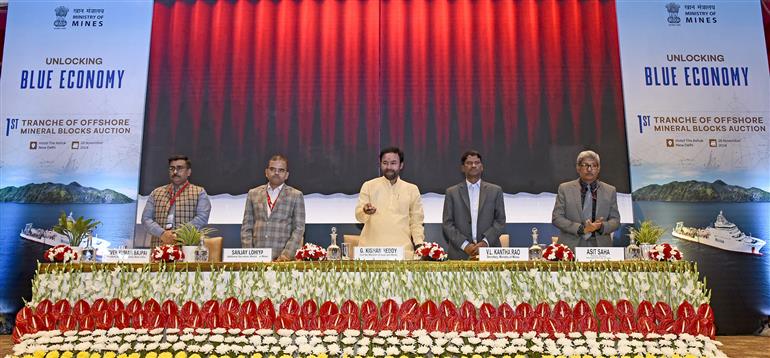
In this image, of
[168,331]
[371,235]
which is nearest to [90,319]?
[168,331]

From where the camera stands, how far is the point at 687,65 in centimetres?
582

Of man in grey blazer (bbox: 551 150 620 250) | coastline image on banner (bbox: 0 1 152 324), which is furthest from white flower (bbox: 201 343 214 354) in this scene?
coastline image on banner (bbox: 0 1 152 324)

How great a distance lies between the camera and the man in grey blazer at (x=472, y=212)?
404 centimetres

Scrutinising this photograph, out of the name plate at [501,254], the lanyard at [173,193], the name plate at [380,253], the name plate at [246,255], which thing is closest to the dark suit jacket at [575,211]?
the name plate at [501,254]

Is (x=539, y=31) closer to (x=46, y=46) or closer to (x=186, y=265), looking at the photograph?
(x=186, y=265)

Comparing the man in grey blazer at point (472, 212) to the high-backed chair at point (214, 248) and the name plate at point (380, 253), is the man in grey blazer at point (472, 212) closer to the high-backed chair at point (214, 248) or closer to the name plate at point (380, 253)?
the name plate at point (380, 253)

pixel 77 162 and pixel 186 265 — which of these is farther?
pixel 77 162

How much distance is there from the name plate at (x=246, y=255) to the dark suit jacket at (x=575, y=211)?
2.17 meters

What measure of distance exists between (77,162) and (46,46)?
1.35 m

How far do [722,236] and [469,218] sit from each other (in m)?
3.11

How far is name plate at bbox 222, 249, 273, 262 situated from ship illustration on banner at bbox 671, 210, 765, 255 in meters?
4.45

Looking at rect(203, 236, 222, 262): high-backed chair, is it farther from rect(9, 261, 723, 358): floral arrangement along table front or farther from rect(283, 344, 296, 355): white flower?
rect(283, 344, 296, 355): white flower

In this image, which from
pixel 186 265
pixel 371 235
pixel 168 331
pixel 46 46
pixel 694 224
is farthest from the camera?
pixel 46 46

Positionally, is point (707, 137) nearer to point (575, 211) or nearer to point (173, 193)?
point (575, 211)
